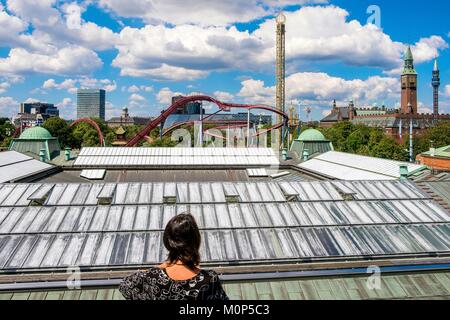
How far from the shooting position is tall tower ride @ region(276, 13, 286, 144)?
11411 centimetres

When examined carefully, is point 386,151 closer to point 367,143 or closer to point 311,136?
point 367,143

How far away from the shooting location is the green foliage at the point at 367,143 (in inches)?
2827

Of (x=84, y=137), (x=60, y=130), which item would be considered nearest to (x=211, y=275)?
(x=60, y=130)

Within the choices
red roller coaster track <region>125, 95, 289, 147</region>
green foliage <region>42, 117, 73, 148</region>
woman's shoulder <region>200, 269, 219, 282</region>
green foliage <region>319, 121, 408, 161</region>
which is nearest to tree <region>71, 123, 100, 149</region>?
green foliage <region>42, 117, 73, 148</region>

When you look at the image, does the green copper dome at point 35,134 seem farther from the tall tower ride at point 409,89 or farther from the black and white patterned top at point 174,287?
the tall tower ride at point 409,89

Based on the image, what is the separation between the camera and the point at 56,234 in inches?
525

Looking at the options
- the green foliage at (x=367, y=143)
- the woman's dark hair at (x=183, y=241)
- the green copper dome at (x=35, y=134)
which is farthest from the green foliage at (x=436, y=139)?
the woman's dark hair at (x=183, y=241)

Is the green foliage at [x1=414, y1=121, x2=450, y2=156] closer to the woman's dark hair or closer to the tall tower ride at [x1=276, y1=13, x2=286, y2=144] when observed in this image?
the tall tower ride at [x1=276, y1=13, x2=286, y2=144]

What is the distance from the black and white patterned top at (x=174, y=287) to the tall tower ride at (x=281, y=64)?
112 meters

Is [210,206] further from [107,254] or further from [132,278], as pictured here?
[132,278]

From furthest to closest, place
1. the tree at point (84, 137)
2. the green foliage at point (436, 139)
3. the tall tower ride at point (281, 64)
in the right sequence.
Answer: the tall tower ride at point (281, 64), the tree at point (84, 137), the green foliage at point (436, 139)

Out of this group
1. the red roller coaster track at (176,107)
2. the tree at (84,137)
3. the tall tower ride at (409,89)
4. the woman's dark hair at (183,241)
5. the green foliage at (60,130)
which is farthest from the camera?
the tall tower ride at (409,89)

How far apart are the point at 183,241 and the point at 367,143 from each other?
→ 282 ft
